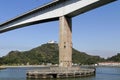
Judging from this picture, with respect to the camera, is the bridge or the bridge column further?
the bridge column

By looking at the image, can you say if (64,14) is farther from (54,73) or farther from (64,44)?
(54,73)

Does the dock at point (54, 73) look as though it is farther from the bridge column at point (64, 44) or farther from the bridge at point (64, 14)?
the bridge at point (64, 14)

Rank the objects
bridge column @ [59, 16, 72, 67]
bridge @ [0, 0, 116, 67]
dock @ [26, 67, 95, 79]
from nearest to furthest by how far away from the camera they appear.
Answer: bridge @ [0, 0, 116, 67] < dock @ [26, 67, 95, 79] < bridge column @ [59, 16, 72, 67]

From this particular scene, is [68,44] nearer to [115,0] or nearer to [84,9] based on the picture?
[84,9]

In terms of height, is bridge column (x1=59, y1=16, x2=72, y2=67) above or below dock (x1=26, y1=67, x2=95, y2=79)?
above

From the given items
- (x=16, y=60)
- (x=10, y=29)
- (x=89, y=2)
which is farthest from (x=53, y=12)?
(x=16, y=60)

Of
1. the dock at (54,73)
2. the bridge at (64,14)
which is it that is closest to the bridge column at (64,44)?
the bridge at (64,14)

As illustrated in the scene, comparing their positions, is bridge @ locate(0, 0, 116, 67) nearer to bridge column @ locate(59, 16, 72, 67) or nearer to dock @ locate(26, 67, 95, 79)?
bridge column @ locate(59, 16, 72, 67)

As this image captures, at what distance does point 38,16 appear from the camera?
58188mm

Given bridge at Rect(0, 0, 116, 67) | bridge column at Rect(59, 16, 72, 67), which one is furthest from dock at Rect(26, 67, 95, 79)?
bridge at Rect(0, 0, 116, 67)

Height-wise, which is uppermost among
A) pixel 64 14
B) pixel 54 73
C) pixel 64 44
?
pixel 64 14

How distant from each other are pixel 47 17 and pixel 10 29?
1866cm

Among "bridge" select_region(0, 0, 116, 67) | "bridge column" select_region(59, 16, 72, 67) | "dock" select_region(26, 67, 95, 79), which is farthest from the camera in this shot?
"bridge column" select_region(59, 16, 72, 67)

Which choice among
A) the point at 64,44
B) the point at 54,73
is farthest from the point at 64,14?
the point at 54,73
